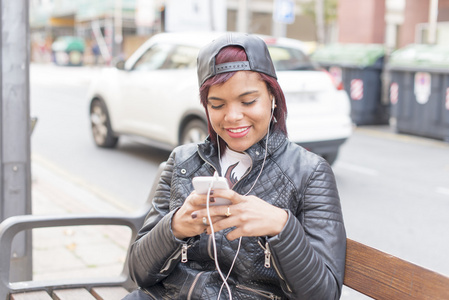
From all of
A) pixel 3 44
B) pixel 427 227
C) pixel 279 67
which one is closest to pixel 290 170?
pixel 3 44

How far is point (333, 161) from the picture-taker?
8180 mm

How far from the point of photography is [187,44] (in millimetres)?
Result: 7984

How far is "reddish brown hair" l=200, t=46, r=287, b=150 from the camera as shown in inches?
82.3

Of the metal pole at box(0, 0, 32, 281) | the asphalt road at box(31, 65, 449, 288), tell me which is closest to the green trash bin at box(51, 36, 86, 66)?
the asphalt road at box(31, 65, 449, 288)

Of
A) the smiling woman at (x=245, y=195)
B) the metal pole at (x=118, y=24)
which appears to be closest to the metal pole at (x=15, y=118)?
the smiling woman at (x=245, y=195)

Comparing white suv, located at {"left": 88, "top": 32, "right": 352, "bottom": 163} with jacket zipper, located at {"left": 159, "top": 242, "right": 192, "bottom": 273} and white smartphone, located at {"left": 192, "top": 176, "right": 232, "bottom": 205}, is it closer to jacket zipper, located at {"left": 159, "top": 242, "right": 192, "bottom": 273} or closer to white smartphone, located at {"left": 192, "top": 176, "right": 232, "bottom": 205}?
jacket zipper, located at {"left": 159, "top": 242, "right": 192, "bottom": 273}

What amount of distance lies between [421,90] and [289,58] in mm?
4844

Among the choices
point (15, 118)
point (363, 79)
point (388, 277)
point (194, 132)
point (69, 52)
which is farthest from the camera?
point (69, 52)

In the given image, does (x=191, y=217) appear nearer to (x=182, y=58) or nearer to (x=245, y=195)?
(x=245, y=195)

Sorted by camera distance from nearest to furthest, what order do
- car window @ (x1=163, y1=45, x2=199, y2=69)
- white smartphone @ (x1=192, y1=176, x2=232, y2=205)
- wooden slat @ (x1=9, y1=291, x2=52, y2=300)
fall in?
white smartphone @ (x1=192, y1=176, x2=232, y2=205) → wooden slat @ (x1=9, y1=291, x2=52, y2=300) → car window @ (x1=163, y1=45, x2=199, y2=69)

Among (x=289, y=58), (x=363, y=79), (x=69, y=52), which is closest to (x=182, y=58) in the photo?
(x=289, y=58)

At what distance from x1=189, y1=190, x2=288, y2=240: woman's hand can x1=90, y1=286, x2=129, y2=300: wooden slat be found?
109 cm

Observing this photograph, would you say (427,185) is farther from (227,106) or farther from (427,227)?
(227,106)

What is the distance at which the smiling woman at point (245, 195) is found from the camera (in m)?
1.98
